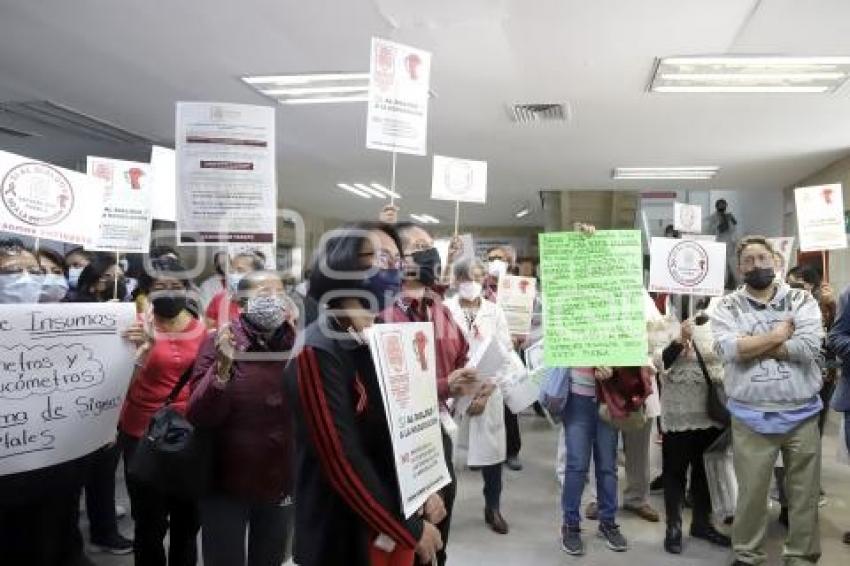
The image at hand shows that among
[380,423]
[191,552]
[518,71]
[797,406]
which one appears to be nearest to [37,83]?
[518,71]

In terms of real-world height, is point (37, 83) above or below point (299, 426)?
above

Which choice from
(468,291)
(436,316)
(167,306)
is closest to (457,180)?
(468,291)

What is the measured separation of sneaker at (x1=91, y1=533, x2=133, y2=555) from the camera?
3.13 m

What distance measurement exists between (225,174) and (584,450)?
2.26 meters

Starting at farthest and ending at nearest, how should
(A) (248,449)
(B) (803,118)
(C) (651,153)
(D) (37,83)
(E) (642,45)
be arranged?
(C) (651,153) < (B) (803,118) < (D) (37,83) < (E) (642,45) < (A) (248,449)

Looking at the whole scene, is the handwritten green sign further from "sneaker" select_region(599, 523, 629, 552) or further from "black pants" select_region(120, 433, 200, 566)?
"black pants" select_region(120, 433, 200, 566)

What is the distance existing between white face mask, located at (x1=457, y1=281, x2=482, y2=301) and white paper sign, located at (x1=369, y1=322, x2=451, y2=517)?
2.33 metres

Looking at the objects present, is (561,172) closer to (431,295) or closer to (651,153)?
(651,153)

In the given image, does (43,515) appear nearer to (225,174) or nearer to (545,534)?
(225,174)

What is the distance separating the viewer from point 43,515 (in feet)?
6.31

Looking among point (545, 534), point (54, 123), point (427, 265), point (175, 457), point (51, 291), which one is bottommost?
point (545, 534)

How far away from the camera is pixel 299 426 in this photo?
154cm

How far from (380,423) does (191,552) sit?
1.53 meters

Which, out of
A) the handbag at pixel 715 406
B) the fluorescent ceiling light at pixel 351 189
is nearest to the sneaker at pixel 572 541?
the handbag at pixel 715 406
